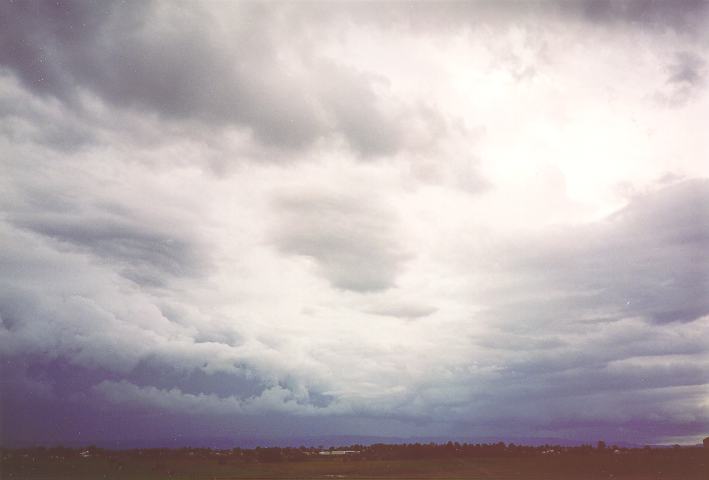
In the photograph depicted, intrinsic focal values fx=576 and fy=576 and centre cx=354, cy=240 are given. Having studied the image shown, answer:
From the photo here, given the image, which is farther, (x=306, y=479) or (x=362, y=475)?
(x=362, y=475)

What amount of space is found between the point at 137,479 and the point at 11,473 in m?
48.5

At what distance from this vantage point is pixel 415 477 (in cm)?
19050

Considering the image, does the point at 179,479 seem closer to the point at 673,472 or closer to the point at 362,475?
the point at 362,475

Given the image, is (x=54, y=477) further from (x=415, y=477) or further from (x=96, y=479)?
(x=415, y=477)

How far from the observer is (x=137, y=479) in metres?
189

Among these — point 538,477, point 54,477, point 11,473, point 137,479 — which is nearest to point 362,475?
point 538,477

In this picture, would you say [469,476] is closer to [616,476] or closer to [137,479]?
[616,476]

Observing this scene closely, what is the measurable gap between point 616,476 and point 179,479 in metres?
142

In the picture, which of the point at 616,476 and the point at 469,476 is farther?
the point at 469,476

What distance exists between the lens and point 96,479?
18762cm

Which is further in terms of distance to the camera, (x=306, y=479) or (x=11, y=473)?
(x=11, y=473)

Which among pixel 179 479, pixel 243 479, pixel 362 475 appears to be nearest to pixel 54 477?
pixel 179 479

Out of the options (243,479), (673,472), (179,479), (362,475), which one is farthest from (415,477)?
(673,472)

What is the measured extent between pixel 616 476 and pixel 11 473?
666ft
